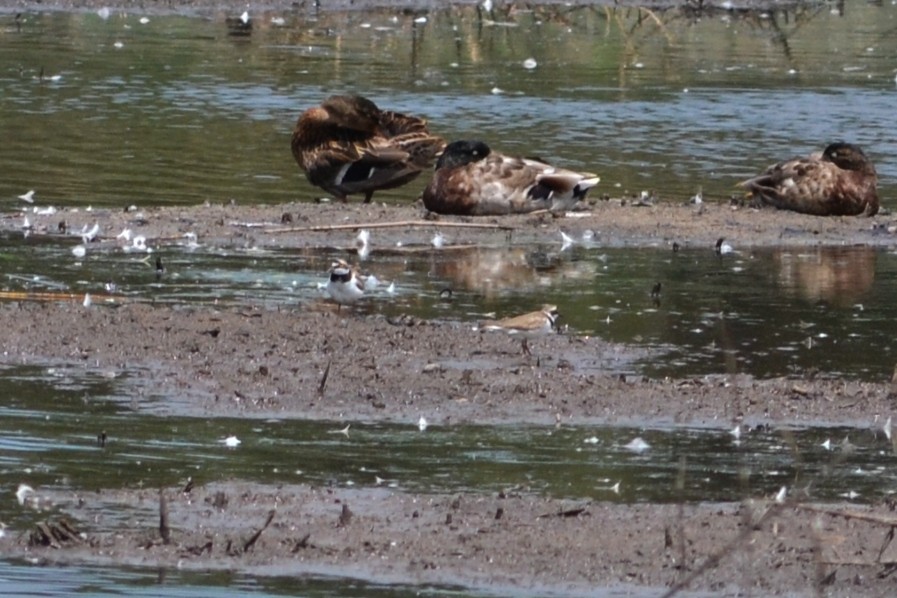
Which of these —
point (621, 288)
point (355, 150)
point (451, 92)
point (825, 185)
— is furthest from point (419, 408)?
point (451, 92)

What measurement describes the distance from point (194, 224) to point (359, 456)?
17.8 feet

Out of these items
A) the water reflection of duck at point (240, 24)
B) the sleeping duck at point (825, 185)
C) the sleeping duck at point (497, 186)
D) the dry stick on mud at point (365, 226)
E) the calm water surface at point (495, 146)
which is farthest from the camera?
the water reflection of duck at point (240, 24)

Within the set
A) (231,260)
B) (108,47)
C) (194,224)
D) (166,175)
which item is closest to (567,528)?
(231,260)

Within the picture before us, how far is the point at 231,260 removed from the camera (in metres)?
12.2

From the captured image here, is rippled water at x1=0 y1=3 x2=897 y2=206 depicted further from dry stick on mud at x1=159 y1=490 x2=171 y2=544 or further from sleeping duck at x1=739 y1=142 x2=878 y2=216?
dry stick on mud at x1=159 y1=490 x2=171 y2=544

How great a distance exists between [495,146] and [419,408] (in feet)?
29.0

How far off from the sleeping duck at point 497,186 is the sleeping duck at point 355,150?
0.59 m

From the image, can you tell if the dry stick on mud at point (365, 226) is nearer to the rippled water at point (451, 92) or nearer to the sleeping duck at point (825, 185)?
the rippled water at point (451, 92)

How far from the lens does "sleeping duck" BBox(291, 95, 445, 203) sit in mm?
14586

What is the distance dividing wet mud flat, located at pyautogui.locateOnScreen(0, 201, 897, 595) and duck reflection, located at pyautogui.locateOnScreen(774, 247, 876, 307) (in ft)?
1.14

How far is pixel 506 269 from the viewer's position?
1222cm

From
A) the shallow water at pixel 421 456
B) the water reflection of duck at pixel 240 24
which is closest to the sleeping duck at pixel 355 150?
the shallow water at pixel 421 456

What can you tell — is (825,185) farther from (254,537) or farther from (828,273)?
(254,537)

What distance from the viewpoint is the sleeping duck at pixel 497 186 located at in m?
13.9
